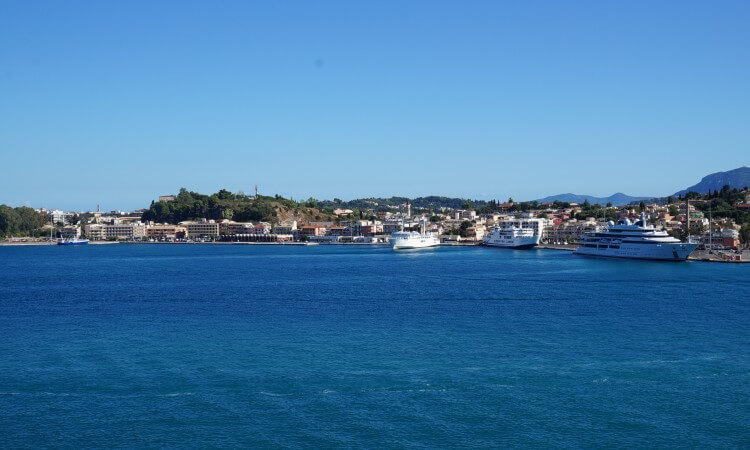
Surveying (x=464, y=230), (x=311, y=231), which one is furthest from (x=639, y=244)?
(x=311, y=231)

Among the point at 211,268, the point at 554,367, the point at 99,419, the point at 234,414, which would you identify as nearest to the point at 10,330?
the point at 99,419

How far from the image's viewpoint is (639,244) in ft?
149

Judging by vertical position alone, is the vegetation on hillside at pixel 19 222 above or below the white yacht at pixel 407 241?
above

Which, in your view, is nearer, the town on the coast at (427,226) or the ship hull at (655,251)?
the ship hull at (655,251)

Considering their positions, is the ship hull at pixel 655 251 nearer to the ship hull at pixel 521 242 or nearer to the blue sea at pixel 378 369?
the blue sea at pixel 378 369

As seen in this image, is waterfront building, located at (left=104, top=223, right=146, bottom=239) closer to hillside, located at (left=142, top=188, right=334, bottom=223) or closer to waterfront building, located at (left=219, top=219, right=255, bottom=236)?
hillside, located at (left=142, top=188, right=334, bottom=223)

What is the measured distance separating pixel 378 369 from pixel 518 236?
2081 inches

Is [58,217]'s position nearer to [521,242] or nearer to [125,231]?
[125,231]

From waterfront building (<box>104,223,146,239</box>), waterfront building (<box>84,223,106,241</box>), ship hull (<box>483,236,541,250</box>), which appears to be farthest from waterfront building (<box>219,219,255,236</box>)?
ship hull (<box>483,236,541,250</box>)

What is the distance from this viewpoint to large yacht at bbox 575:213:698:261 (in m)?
44.2

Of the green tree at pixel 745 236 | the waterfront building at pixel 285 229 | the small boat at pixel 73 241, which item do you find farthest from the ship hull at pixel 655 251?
the small boat at pixel 73 241

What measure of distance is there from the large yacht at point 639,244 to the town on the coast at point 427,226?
60 millimetres

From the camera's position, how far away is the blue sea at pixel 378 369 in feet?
37.6

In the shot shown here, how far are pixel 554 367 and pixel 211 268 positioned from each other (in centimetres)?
3292
